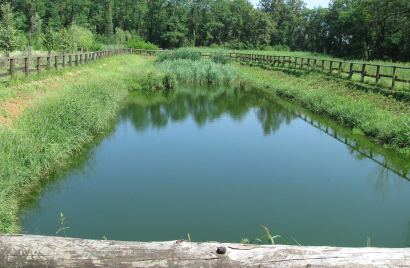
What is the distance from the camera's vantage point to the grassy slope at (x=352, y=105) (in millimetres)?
14408

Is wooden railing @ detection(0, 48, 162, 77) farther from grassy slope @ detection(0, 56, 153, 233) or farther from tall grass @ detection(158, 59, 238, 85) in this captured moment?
tall grass @ detection(158, 59, 238, 85)

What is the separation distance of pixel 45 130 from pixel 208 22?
275ft

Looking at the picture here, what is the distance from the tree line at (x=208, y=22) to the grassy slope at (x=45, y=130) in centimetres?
5789

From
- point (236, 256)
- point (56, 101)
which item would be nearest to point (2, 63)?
point (56, 101)

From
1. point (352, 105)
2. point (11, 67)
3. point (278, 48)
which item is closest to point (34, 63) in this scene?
point (11, 67)

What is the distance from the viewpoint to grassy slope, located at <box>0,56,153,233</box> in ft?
28.6

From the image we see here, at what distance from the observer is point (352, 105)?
18.2 meters

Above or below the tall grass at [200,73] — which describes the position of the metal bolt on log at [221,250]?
above

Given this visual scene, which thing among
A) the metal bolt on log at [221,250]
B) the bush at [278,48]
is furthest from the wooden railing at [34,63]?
the bush at [278,48]

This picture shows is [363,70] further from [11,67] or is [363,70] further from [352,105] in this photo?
[11,67]

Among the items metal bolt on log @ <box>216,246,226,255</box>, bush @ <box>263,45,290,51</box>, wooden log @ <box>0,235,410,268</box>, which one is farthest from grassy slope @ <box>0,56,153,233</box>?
bush @ <box>263,45,290,51</box>

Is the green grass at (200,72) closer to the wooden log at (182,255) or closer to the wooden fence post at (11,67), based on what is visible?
the wooden fence post at (11,67)

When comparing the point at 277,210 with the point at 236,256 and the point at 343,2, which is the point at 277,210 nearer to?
the point at 236,256

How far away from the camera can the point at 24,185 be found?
362 inches
